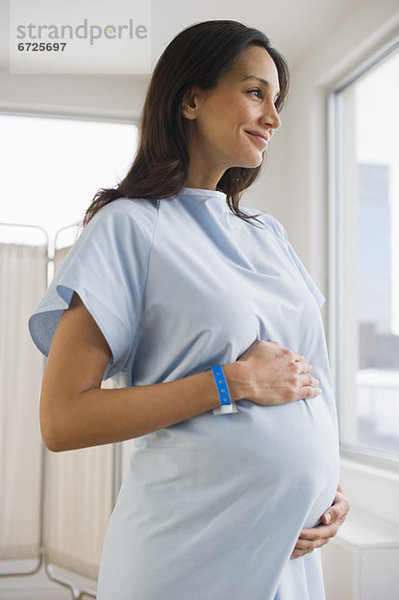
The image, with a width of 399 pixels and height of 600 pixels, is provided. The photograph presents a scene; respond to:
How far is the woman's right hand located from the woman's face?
0.33 meters

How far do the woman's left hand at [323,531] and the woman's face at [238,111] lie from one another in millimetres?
564

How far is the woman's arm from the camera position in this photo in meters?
0.84

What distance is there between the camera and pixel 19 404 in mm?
2973

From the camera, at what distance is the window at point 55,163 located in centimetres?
358

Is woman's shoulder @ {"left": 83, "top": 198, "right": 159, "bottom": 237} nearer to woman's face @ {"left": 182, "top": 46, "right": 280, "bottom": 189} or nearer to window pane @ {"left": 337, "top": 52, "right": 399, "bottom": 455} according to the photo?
woman's face @ {"left": 182, "top": 46, "right": 280, "bottom": 189}

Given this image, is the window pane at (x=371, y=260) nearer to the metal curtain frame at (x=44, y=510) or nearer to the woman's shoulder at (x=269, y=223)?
the metal curtain frame at (x=44, y=510)

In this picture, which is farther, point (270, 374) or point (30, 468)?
point (30, 468)

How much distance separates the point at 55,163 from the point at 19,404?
1413 mm

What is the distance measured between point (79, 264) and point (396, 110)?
232 centimetres

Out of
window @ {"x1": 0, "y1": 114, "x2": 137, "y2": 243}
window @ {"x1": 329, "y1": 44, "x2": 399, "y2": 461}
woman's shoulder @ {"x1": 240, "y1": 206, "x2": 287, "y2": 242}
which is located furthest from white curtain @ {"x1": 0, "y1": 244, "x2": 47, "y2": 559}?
woman's shoulder @ {"x1": 240, "y1": 206, "x2": 287, "y2": 242}

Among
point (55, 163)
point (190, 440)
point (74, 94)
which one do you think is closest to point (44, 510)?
point (55, 163)

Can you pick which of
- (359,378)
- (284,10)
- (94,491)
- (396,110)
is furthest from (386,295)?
(94,491)

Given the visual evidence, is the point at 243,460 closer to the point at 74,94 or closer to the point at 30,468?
the point at 30,468

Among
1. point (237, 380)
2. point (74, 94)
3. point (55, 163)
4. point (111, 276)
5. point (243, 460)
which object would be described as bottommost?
point (243, 460)
